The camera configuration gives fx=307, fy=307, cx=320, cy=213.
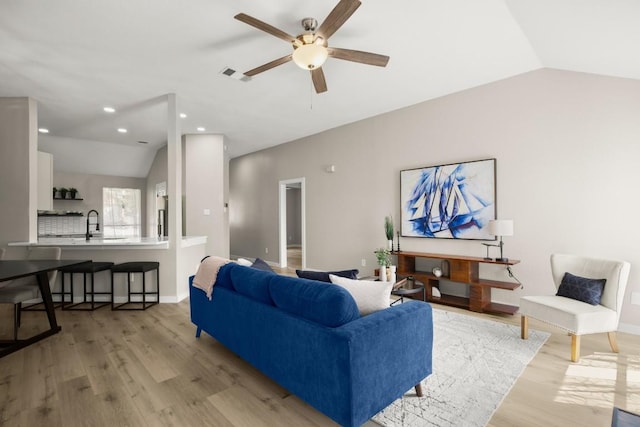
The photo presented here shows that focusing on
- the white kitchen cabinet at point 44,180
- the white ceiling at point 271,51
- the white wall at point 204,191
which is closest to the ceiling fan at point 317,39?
the white ceiling at point 271,51

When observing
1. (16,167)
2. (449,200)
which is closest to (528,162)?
(449,200)

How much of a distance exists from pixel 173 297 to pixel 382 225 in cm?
334

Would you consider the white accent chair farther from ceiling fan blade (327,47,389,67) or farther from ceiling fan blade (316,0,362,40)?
ceiling fan blade (316,0,362,40)

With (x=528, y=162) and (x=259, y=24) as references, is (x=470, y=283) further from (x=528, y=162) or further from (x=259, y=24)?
(x=259, y=24)

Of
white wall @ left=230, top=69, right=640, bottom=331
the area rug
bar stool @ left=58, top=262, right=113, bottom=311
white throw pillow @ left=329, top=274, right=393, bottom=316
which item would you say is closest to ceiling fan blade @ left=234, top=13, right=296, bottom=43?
white throw pillow @ left=329, top=274, right=393, bottom=316

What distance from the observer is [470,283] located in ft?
12.5

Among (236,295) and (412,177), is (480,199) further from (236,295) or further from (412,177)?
(236,295)

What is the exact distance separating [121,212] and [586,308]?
30.1ft

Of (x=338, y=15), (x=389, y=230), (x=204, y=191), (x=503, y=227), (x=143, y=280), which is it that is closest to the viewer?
(x=338, y=15)

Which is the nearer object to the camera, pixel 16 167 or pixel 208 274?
pixel 208 274

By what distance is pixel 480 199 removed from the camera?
4039 mm

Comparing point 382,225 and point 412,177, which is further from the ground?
point 412,177

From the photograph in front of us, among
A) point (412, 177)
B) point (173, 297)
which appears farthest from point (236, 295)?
point (412, 177)

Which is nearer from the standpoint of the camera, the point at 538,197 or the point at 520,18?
the point at 520,18
